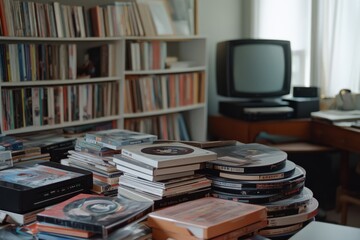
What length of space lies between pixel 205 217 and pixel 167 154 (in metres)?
0.31

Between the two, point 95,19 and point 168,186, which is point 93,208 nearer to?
point 168,186

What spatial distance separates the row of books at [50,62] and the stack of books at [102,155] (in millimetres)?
1117

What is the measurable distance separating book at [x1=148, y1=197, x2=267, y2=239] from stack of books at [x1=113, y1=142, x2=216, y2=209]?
1.9 inches

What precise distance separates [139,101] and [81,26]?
0.70 metres

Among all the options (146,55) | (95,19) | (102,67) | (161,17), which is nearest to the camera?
(95,19)

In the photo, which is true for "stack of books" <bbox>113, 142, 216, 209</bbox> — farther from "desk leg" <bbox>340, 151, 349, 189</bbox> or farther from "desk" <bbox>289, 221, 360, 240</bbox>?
"desk leg" <bbox>340, 151, 349, 189</bbox>

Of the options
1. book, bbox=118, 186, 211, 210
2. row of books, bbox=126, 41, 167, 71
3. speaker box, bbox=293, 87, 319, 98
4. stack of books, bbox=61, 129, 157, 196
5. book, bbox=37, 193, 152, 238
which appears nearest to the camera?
book, bbox=37, 193, 152, 238

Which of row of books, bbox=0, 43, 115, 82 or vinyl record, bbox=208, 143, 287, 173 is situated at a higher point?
row of books, bbox=0, 43, 115, 82

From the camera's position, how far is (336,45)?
3971 millimetres

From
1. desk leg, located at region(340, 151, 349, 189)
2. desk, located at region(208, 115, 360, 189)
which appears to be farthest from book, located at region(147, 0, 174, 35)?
desk leg, located at region(340, 151, 349, 189)

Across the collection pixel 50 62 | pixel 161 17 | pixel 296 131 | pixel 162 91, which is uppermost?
pixel 161 17

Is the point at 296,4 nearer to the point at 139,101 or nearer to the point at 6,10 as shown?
the point at 139,101

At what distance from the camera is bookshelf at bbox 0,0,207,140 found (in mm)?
2918

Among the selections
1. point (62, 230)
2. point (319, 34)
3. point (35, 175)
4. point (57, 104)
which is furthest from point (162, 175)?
point (319, 34)
